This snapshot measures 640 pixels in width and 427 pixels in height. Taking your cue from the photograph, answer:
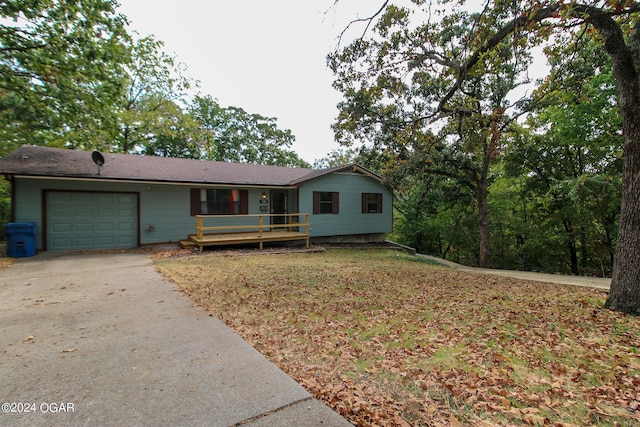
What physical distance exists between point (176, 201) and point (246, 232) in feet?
10.5

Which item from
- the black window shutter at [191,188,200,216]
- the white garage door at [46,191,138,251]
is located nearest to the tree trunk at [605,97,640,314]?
the black window shutter at [191,188,200,216]

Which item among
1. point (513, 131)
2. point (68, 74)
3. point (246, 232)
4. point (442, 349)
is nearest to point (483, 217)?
point (513, 131)

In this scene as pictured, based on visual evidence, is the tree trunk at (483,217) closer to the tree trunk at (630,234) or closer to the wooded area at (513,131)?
the wooded area at (513,131)

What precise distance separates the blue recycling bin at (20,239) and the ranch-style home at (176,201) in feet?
2.78

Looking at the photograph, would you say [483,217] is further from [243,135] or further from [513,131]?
[243,135]

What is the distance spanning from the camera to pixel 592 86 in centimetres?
1162

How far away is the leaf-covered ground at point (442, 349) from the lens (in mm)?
2182

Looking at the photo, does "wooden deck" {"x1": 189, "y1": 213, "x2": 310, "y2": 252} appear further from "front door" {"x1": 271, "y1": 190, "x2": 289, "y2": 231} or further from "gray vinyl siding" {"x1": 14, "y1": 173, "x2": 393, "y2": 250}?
"gray vinyl siding" {"x1": 14, "y1": 173, "x2": 393, "y2": 250}

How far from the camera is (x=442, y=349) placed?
3.23m

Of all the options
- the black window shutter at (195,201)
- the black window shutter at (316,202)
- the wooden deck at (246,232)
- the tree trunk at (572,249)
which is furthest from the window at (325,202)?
the tree trunk at (572,249)

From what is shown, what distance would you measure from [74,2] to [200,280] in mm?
9280

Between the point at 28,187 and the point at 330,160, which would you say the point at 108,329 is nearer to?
the point at 28,187

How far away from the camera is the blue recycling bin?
8758mm

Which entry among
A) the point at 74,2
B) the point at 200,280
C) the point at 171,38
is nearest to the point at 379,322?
the point at 200,280
